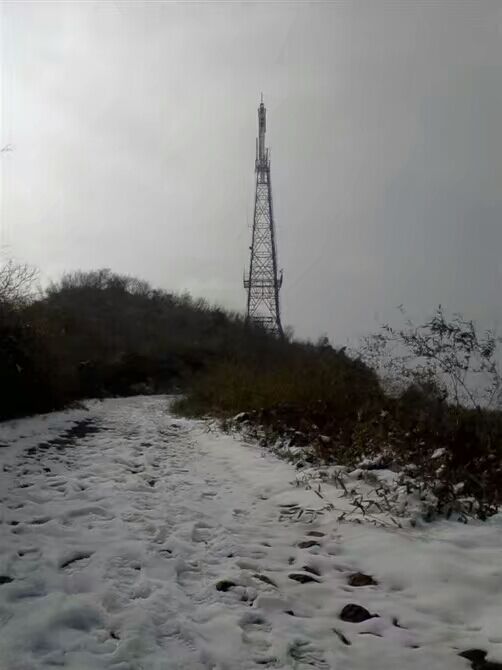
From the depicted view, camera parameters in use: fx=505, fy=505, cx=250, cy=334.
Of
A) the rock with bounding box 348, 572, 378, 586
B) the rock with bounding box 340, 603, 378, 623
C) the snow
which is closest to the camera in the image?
the snow

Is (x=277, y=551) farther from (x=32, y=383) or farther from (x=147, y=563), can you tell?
(x=32, y=383)

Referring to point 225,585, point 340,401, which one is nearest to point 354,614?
point 225,585

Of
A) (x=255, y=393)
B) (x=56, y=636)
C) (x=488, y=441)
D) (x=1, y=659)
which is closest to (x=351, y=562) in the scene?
(x=56, y=636)

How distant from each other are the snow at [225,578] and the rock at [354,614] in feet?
0.14

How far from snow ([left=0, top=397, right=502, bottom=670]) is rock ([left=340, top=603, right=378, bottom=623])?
0.04 metres

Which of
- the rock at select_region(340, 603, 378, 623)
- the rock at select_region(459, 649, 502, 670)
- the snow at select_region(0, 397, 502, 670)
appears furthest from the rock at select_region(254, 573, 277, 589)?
the rock at select_region(459, 649, 502, 670)

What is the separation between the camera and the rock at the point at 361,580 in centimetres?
334

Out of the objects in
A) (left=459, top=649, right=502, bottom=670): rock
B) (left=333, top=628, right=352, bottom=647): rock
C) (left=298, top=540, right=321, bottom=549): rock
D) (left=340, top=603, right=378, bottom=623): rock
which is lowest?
(left=333, top=628, right=352, bottom=647): rock

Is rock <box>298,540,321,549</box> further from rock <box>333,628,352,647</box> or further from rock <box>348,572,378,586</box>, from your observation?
rock <box>333,628,352,647</box>

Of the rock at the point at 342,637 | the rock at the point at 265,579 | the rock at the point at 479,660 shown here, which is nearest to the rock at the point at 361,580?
the rock at the point at 265,579

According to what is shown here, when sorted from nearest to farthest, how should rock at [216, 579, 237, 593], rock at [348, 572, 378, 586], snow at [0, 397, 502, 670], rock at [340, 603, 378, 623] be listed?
snow at [0, 397, 502, 670] < rock at [340, 603, 378, 623] < rock at [216, 579, 237, 593] < rock at [348, 572, 378, 586]

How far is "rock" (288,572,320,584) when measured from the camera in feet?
11.1

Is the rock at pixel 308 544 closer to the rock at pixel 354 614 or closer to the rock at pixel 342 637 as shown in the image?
the rock at pixel 354 614

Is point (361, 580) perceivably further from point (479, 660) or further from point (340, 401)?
point (340, 401)
